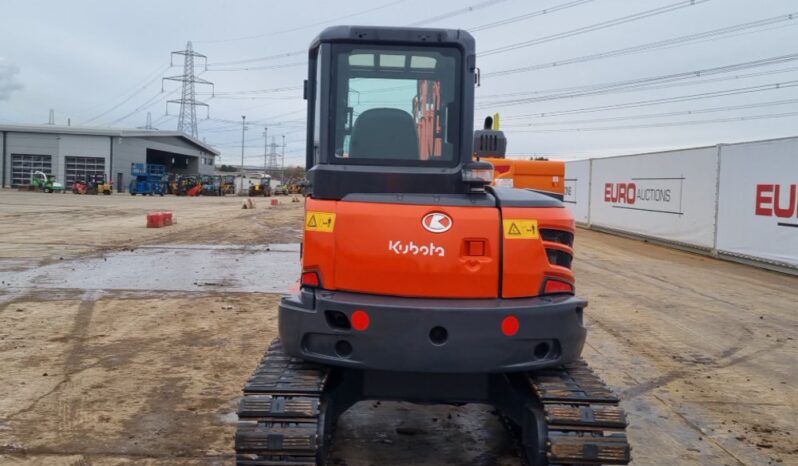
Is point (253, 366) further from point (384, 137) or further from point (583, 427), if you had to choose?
point (583, 427)

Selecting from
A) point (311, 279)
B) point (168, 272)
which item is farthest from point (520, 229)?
point (168, 272)

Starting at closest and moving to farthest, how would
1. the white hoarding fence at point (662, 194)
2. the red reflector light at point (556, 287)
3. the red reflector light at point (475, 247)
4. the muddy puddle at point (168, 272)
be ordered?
the red reflector light at point (475, 247) < the red reflector light at point (556, 287) < the muddy puddle at point (168, 272) < the white hoarding fence at point (662, 194)

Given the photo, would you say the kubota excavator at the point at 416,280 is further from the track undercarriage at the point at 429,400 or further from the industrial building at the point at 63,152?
the industrial building at the point at 63,152

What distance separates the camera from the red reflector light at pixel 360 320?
3951 mm

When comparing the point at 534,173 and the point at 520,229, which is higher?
the point at 534,173

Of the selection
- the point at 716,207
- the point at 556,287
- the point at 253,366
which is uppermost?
the point at 716,207

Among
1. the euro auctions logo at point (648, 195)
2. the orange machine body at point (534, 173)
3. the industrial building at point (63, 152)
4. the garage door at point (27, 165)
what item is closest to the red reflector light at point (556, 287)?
the orange machine body at point (534, 173)

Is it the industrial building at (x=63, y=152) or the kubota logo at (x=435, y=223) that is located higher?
the industrial building at (x=63, y=152)

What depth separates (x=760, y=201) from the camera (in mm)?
16719

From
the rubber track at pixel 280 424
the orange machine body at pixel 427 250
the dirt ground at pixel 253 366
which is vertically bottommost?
the dirt ground at pixel 253 366

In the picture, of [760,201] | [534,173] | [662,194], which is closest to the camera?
[760,201]

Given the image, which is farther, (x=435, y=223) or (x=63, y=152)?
(x=63, y=152)

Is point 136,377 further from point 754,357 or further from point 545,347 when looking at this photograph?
point 754,357

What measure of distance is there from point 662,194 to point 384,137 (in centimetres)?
1951
